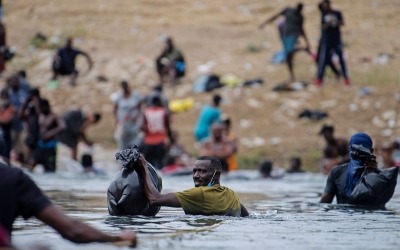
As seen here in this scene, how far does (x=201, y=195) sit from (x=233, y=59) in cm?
2189

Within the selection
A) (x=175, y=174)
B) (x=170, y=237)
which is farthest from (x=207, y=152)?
(x=170, y=237)

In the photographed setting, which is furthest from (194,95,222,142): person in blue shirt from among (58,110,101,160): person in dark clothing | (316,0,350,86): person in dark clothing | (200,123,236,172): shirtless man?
(316,0,350,86): person in dark clothing

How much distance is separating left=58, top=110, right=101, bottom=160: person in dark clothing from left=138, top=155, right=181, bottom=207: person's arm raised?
11.2 meters

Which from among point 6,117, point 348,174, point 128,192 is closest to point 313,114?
point 6,117

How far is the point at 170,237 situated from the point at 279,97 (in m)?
19.0

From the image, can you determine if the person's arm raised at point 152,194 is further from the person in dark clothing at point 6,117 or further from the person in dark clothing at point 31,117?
the person in dark clothing at point 6,117

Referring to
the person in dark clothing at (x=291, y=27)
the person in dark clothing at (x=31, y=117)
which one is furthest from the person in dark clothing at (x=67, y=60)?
the person in dark clothing at (x=31, y=117)

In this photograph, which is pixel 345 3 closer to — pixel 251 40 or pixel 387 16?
pixel 387 16

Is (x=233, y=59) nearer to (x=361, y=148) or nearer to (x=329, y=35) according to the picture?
(x=329, y=35)

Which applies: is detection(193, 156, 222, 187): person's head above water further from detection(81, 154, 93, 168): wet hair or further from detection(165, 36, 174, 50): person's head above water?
detection(165, 36, 174, 50): person's head above water

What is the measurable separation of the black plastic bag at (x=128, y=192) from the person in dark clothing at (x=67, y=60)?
17.7 m

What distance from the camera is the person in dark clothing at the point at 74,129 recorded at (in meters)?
21.2

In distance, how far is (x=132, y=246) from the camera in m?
7.32

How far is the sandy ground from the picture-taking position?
1011 inches
